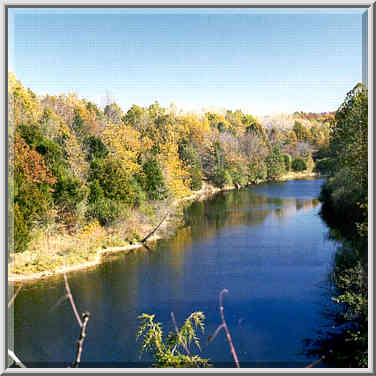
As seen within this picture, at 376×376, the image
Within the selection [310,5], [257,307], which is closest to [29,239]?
[257,307]

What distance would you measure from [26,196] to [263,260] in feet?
18.7

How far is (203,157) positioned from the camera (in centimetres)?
2770

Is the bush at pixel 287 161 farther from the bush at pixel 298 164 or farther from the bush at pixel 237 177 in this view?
the bush at pixel 237 177

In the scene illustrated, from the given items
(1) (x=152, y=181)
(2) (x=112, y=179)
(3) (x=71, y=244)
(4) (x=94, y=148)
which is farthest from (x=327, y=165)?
(3) (x=71, y=244)

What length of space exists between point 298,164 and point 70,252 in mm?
24461

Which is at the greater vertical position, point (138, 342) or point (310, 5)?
point (310, 5)

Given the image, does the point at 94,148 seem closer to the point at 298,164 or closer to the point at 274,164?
the point at 274,164

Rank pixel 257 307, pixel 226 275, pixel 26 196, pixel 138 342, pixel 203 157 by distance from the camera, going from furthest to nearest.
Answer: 1. pixel 203 157
2. pixel 26 196
3. pixel 226 275
4. pixel 257 307
5. pixel 138 342

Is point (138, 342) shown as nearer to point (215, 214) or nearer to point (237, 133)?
point (215, 214)

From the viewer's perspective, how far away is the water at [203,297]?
23.7ft

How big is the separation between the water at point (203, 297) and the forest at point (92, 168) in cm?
141

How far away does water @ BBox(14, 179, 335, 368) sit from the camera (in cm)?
722

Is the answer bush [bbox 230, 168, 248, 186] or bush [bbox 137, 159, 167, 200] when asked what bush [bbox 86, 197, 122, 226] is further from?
bush [bbox 230, 168, 248, 186]

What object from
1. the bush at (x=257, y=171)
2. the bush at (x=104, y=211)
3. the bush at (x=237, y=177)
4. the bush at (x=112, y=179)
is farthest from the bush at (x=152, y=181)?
the bush at (x=257, y=171)
